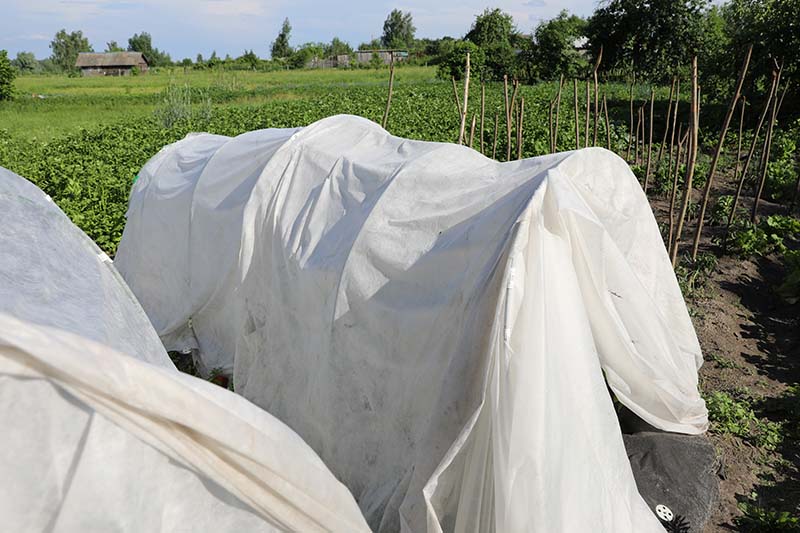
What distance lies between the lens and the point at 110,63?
228 ft

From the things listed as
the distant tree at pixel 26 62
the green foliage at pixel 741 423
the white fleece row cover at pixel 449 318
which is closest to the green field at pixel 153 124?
the white fleece row cover at pixel 449 318

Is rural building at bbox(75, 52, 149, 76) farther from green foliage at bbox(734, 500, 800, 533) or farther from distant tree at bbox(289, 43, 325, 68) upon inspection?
green foliage at bbox(734, 500, 800, 533)

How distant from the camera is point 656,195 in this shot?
1016 cm

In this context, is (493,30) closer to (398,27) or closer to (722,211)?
(722,211)

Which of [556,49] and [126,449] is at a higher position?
[556,49]

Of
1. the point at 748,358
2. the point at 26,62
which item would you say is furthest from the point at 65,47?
the point at 748,358

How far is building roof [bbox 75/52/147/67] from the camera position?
69.6 m

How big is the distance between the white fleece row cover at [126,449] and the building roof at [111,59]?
251ft

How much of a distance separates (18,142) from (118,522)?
20000 mm

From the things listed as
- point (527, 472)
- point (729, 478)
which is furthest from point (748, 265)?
point (527, 472)

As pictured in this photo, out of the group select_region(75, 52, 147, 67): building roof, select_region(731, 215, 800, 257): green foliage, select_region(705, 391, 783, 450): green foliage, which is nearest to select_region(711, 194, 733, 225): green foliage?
select_region(731, 215, 800, 257): green foliage

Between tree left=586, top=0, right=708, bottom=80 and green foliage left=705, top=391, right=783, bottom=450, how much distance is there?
2560 centimetres

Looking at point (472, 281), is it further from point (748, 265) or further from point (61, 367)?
point (748, 265)

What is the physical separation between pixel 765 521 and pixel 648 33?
2809 centimetres
